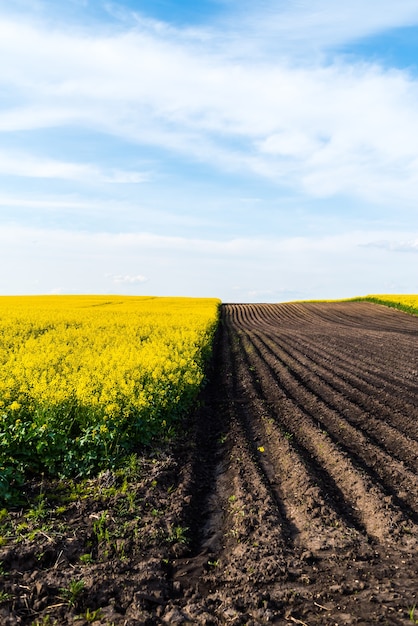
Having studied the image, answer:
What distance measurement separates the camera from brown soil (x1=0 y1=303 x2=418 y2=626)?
479cm

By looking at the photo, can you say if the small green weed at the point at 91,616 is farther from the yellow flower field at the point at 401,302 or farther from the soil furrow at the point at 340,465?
the yellow flower field at the point at 401,302

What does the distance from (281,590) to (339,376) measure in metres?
11.1

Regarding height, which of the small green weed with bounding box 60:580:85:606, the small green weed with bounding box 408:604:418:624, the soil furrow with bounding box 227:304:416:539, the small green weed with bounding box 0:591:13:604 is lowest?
the small green weed with bounding box 0:591:13:604

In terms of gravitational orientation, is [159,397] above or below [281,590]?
above

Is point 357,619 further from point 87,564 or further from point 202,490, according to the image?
point 202,490

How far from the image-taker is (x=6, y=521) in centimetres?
636

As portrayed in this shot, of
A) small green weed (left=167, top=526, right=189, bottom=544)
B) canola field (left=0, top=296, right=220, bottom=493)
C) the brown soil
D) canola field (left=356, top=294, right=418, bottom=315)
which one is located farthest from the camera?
canola field (left=356, top=294, right=418, bottom=315)

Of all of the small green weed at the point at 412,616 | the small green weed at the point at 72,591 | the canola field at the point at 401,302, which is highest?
the canola field at the point at 401,302

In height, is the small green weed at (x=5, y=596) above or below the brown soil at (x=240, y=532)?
below

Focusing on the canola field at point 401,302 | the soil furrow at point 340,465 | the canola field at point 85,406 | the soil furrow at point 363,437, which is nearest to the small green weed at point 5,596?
the canola field at point 85,406

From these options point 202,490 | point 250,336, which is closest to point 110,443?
point 202,490

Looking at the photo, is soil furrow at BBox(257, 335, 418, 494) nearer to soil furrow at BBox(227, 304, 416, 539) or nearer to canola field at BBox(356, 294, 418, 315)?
soil furrow at BBox(227, 304, 416, 539)

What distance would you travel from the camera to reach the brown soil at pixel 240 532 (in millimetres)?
4789

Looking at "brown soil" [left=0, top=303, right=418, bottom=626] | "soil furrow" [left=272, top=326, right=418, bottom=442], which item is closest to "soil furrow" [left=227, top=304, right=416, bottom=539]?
"brown soil" [left=0, top=303, right=418, bottom=626]
